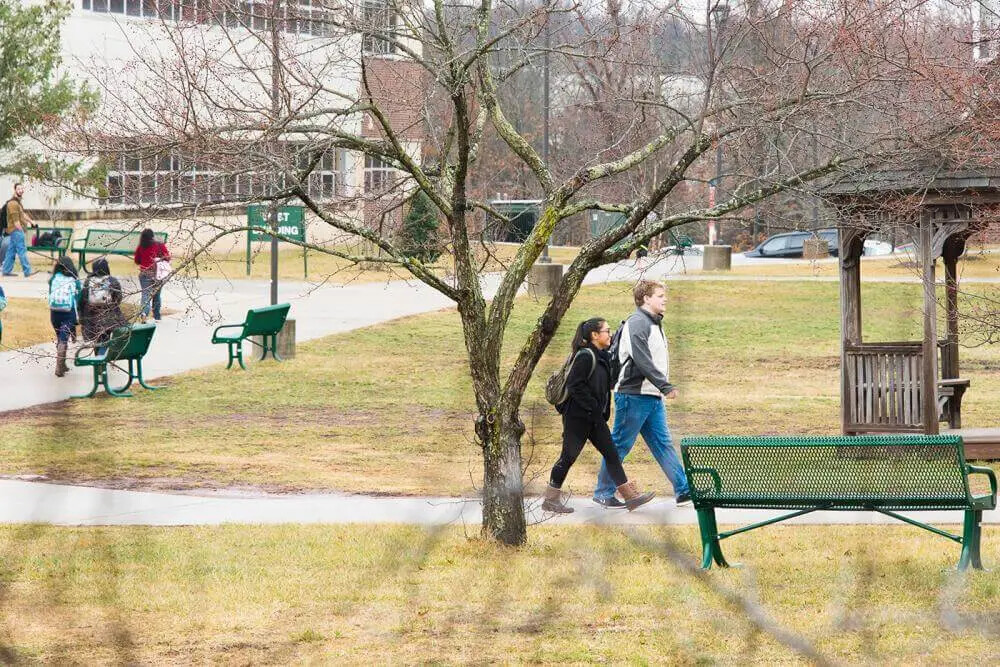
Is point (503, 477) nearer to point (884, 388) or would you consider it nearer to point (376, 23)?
point (376, 23)

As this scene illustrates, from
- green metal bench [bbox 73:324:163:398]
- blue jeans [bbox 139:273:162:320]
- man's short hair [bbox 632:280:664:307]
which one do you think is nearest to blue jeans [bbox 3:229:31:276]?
blue jeans [bbox 139:273:162:320]

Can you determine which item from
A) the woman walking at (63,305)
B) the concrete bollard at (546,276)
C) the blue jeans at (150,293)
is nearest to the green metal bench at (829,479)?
the blue jeans at (150,293)

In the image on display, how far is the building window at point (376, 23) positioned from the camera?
9055mm

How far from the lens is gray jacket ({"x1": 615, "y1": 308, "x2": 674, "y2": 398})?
11305 millimetres

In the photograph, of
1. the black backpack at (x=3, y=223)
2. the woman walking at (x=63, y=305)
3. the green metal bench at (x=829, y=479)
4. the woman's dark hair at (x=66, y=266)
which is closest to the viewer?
the green metal bench at (x=829, y=479)

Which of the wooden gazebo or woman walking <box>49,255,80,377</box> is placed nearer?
the wooden gazebo

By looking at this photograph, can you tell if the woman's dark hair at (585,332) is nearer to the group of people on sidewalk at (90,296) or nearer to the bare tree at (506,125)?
the bare tree at (506,125)

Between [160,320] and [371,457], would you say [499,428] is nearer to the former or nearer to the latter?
[371,457]

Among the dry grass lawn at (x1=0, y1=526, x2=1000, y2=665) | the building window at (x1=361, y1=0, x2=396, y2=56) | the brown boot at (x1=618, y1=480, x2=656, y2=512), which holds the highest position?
the building window at (x1=361, y1=0, x2=396, y2=56)

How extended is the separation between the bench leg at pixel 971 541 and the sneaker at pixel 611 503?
10.2 ft

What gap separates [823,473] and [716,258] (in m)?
32.6

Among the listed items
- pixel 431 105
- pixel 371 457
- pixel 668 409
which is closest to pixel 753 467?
pixel 431 105

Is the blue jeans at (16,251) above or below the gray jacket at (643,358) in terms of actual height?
above

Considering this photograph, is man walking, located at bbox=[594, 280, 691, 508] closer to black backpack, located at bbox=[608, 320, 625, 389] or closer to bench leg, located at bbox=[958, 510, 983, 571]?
black backpack, located at bbox=[608, 320, 625, 389]
